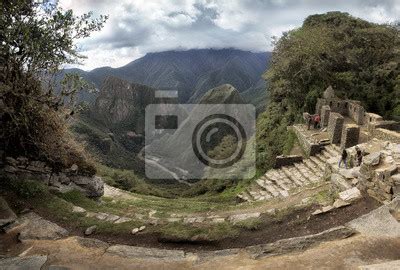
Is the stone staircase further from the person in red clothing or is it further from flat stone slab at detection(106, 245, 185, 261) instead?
flat stone slab at detection(106, 245, 185, 261)

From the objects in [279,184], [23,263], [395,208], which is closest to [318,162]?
[279,184]

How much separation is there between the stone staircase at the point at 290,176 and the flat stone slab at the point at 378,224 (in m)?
9.65

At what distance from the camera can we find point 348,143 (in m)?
17.5

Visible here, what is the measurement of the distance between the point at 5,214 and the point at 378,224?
736 cm

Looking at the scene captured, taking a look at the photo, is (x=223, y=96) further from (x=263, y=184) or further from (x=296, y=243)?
(x=296, y=243)

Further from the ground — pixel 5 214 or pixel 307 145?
pixel 5 214

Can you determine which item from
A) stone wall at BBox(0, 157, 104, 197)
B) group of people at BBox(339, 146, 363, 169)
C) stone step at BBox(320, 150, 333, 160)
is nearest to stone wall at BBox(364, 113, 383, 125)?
stone step at BBox(320, 150, 333, 160)

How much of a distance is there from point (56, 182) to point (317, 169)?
12363 millimetres

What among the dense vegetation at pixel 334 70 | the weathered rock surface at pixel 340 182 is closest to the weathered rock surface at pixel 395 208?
the weathered rock surface at pixel 340 182

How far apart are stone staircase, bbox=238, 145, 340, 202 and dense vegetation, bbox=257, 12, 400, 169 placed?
5.19 m

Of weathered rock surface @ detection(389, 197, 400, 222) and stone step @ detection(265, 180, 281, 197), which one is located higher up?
weathered rock surface @ detection(389, 197, 400, 222)

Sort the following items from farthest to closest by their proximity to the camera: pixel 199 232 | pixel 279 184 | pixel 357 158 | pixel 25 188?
pixel 279 184 < pixel 357 158 < pixel 25 188 < pixel 199 232

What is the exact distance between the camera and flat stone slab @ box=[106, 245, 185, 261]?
20.8ft

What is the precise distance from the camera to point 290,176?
706 inches
